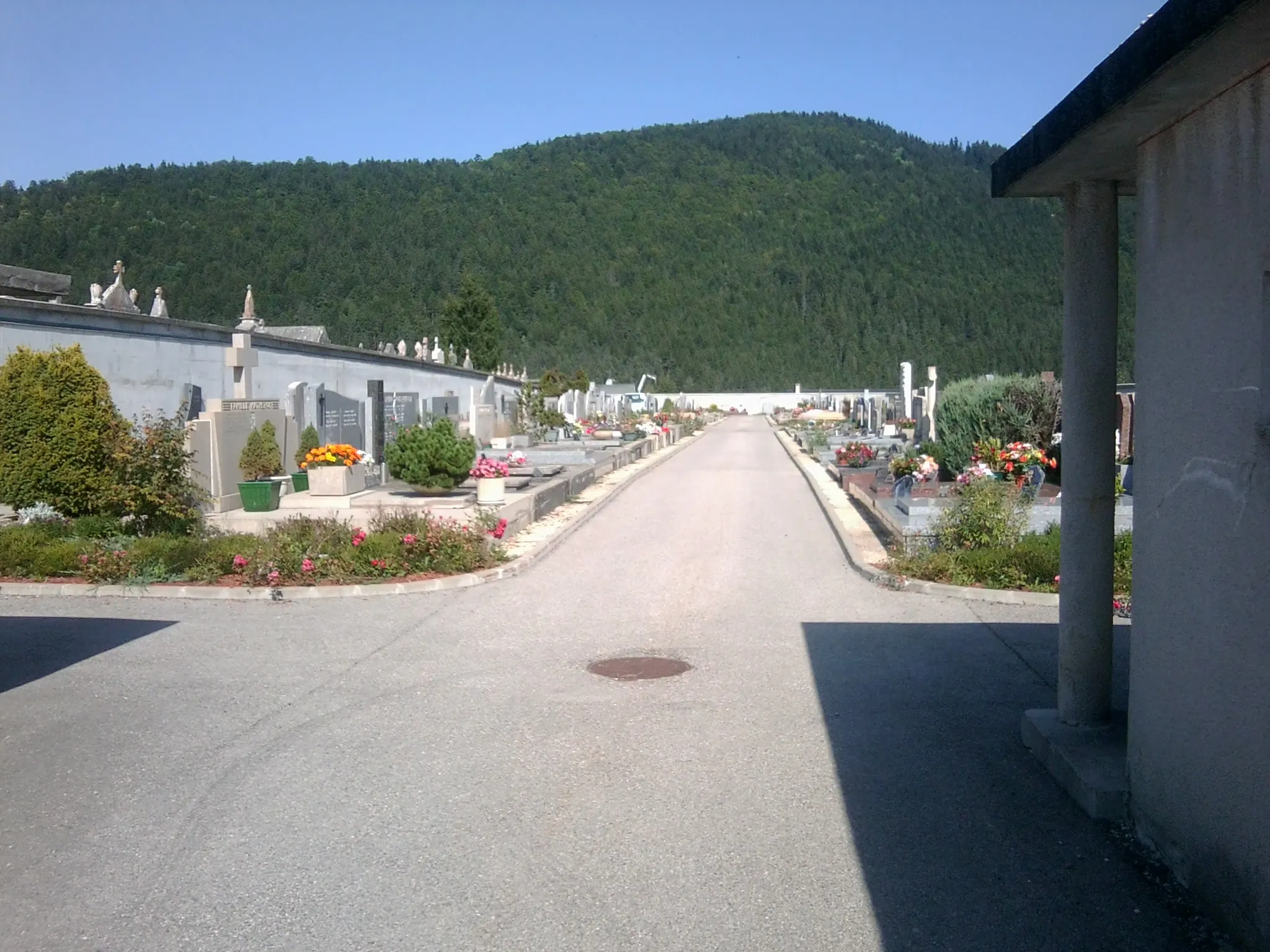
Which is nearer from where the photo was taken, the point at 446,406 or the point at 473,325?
the point at 446,406

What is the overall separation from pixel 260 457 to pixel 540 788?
47.5 ft

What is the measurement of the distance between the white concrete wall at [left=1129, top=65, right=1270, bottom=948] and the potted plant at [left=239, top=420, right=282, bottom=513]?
1541cm

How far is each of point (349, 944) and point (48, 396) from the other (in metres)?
12.3

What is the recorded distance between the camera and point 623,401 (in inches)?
2899

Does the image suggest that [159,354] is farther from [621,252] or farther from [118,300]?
[621,252]

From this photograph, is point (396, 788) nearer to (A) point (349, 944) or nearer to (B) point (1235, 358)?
(A) point (349, 944)

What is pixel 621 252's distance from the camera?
6191 inches

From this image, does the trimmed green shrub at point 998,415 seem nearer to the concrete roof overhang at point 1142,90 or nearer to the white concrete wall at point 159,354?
the white concrete wall at point 159,354

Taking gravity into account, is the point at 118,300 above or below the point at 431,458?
above

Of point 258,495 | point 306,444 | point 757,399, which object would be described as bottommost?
point 258,495

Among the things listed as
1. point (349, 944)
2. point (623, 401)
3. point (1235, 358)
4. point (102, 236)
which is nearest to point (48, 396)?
point (349, 944)

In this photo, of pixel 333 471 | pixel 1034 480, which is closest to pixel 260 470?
pixel 333 471

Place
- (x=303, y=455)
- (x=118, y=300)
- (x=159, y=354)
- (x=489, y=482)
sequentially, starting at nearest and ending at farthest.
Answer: (x=489, y=482), (x=159, y=354), (x=118, y=300), (x=303, y=455)

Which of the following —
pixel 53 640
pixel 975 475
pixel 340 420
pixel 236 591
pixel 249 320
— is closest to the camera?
pixel 53 640
